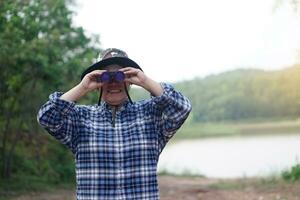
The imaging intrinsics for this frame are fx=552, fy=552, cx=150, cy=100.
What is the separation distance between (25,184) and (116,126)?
8959mm

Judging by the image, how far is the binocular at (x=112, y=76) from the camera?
210 centimetres

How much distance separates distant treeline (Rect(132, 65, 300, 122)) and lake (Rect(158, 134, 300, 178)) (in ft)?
7.26

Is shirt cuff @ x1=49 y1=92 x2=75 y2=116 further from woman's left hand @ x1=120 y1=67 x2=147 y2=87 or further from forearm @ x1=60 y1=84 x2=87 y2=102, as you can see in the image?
woman's left hand @ x1=120 y1=67 x2=147 y2=87

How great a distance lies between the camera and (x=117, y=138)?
83.0 inches

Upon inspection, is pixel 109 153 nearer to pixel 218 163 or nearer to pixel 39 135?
pixel 39 135

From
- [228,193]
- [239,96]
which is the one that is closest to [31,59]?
[228,193]

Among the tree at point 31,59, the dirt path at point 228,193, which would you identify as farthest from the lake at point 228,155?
the tree at point 31,59

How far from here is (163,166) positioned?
17234 mm

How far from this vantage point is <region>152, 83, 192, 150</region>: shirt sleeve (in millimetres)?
2166

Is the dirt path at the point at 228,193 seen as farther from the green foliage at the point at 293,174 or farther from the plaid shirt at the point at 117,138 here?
the plaid shirt at the point at 117,138

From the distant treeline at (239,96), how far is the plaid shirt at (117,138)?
952 inches

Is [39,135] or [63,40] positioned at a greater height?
[63,40]

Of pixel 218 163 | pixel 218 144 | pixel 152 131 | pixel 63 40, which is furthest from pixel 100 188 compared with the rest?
pixel 218 144

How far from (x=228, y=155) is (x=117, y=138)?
62.4 feet
